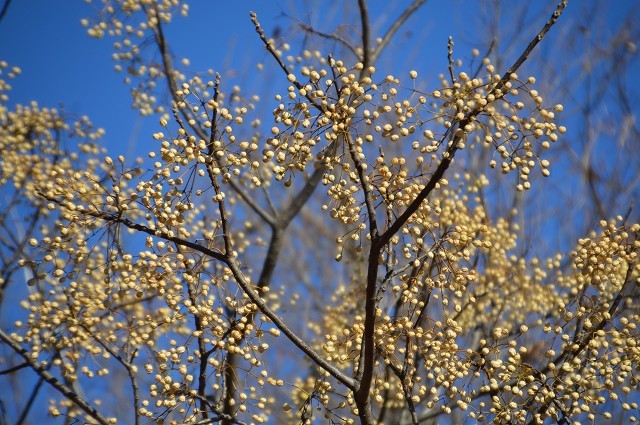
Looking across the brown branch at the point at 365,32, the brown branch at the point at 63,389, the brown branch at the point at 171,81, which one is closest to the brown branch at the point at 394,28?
the brown branch at the point at 365,32

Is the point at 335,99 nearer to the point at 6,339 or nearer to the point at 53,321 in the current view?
the point at 53,321

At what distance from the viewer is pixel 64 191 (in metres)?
3.26

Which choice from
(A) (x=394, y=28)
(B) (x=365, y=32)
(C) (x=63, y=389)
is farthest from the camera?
(A) (x=394, y=28)

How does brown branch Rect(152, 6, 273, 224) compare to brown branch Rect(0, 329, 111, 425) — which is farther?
brown branch Rect(152, 6, 273, 224)

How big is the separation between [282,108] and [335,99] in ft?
0.75

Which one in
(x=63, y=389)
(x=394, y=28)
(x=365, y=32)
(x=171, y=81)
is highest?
(x=394, y=28)

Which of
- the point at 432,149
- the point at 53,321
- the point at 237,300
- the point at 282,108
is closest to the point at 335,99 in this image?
the point at 282,108

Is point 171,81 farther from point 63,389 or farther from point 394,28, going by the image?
point 63,389

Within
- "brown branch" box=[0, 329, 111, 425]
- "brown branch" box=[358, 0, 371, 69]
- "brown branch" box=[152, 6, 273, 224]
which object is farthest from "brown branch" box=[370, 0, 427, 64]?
"brown branch" box=[0, 329, 111, 425]

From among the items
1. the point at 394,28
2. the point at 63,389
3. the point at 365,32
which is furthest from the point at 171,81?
the point at 63,389

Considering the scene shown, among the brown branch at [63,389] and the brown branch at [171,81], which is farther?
the brown branch at [171,81]

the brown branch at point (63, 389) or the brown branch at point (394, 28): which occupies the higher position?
the brown branch at point (394, 28)

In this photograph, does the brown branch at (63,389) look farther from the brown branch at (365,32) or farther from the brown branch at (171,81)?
the brown branch at (365,32)

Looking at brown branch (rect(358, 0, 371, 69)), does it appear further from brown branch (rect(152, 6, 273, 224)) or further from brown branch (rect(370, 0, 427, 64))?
brown branch (rect(152, 6, 273, 224))
